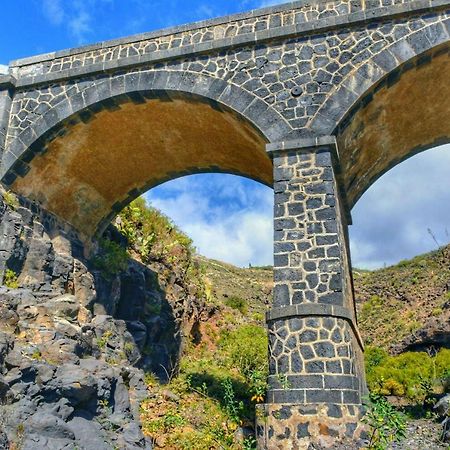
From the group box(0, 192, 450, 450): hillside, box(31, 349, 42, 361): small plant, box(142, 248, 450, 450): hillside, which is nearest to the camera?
box(0, 192, 450, 450): hillside

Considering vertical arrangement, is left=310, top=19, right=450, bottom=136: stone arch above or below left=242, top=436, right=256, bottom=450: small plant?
above

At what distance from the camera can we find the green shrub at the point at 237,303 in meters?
27.1

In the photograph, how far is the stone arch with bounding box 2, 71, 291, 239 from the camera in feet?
34.6

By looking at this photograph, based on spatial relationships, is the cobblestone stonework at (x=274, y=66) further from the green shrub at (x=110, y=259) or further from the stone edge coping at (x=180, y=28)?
the green shrub at (x=110, y=259)

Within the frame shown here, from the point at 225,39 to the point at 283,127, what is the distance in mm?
2562

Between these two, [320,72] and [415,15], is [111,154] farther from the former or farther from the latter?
[415,15]

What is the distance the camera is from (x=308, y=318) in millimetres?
8391

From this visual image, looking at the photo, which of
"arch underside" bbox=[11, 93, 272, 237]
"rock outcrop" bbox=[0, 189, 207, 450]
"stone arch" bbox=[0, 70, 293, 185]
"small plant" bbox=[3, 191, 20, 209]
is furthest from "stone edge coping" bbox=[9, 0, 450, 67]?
"rock outcrop" bbox=[0, 189, 207, 450]

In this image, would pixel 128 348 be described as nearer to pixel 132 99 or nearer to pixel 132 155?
pixel 132 155

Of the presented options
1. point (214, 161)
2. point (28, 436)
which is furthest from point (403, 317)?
point (28, 436)

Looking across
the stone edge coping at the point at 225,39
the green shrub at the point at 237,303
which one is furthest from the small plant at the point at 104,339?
the green shrub at the point at 237,303

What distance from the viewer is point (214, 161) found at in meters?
13.0

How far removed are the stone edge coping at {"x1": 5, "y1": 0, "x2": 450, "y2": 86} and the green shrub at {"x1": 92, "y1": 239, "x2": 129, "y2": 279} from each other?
15.6 ft

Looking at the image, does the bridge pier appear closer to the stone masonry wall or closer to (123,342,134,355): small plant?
the stone masonry wall
